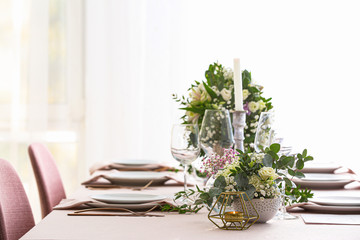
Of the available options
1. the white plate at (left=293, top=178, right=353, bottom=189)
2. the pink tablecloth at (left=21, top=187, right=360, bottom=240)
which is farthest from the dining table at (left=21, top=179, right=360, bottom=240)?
the white plate at (left=293, top=178, right=353, bottom=189)

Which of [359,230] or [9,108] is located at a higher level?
[9,108]

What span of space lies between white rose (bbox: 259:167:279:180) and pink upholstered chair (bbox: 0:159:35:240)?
0.78m

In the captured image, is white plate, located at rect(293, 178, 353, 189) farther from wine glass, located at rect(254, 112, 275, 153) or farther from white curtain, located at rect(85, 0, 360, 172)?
white curtain, located at rect(85, 0, 360, 172)

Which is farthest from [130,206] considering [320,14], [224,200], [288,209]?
[320,14]

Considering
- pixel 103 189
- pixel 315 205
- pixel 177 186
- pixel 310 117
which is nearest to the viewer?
pixel 315 205

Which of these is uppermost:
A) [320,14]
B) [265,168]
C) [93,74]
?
[320,14]

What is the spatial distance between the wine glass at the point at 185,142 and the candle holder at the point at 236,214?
0.30 meters

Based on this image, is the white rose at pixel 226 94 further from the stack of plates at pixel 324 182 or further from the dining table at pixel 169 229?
the dining table at pixel 169 229

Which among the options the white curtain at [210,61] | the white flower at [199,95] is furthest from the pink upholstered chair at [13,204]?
the white curtain at [210,61]

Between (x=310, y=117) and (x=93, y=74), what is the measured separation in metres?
1.47

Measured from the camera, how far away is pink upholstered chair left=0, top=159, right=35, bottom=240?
1.54 metres

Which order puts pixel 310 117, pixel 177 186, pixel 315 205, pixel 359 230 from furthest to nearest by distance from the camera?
pixel 310 117
pixel 177 186
pixel 315 205
pixel 359 230

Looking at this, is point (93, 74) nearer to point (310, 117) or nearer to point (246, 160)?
point (310, 117)

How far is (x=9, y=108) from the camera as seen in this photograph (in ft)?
11.7
